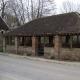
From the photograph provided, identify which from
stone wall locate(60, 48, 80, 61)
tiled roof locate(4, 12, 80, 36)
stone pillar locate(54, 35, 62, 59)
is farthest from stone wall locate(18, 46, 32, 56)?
stone wall locate(60, 48, 80, 61)

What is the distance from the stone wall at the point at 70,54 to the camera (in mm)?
17719

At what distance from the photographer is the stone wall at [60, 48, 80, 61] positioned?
698 inches

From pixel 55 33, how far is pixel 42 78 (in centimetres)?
1048

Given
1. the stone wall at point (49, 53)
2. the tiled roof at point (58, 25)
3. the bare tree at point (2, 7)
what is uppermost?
the bare tree at point (2, 7)

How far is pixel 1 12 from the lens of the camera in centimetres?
4678

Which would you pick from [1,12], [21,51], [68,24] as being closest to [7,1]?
[1,12]

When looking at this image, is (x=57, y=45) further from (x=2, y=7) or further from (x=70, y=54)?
(x=2, y=7)

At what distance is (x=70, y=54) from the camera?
1823 cm

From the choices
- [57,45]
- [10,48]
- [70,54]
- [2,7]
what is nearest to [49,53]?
[57,45]

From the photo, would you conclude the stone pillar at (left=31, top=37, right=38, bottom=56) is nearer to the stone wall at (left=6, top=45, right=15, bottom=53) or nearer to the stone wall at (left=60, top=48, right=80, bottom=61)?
the stone wall at (left=60, top=48, right=80, bottom=61)

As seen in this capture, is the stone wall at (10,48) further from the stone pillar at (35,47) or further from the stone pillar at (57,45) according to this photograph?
the stone pillar at (57,45)

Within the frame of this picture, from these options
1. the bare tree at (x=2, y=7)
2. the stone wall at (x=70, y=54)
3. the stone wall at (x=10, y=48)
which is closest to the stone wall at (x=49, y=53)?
the stone wall at (x=70, y=54)

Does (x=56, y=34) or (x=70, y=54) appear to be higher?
(x=56, y=34)

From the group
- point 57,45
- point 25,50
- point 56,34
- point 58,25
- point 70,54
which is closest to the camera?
point 70,54
